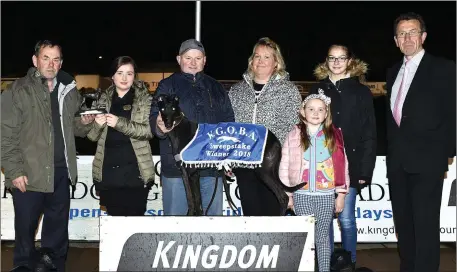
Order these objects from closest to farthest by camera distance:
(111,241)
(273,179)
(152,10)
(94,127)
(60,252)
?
(111,241)
(273,179)
(94,127)
(60,252)
(152,10)

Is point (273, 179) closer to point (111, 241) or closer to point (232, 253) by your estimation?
point (232, 253)

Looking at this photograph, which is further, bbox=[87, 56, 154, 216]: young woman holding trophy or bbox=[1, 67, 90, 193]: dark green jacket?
bbox=[1, 67, 90, 193]: dark green jacket

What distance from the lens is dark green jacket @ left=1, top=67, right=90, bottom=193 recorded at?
4.04 metres

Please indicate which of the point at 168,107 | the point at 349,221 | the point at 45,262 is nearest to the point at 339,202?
the point at 349,221

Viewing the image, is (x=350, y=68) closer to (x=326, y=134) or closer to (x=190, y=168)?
(x=326, y=134)

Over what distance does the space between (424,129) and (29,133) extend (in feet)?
9.14

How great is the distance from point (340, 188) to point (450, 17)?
14175mm

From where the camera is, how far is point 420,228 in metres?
4.01

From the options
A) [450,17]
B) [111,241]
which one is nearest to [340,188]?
[111,241]

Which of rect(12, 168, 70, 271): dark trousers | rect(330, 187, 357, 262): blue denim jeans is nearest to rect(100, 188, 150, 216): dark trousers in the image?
rect(12, 168, 70, 271): dark trousers

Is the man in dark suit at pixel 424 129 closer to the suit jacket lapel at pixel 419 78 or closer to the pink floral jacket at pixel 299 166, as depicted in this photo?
the suit jacket lapel at pixel 419 78

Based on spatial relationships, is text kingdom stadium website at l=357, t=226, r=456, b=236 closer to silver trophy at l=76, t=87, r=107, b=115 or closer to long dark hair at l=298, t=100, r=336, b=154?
long dark hair at l=298, t=100, r=336, b=154

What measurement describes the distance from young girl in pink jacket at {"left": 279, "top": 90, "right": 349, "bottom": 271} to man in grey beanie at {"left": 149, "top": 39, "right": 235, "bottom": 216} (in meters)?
0.49

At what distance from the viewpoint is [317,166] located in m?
3.81
